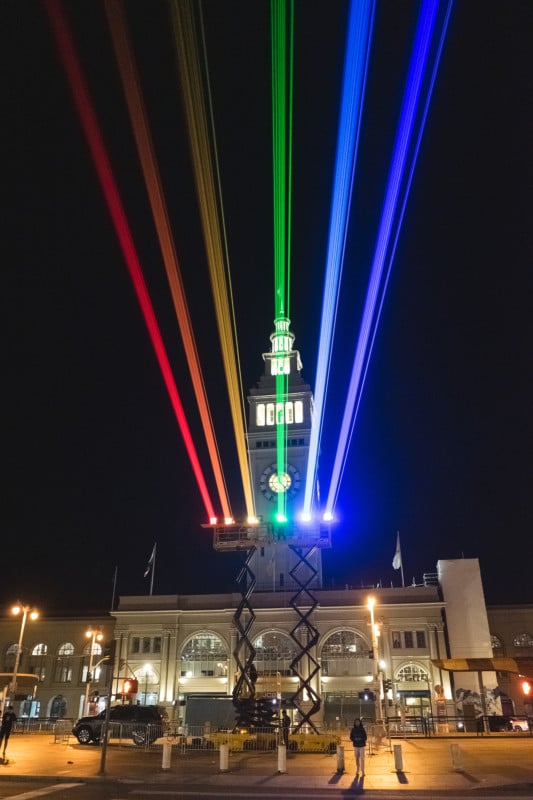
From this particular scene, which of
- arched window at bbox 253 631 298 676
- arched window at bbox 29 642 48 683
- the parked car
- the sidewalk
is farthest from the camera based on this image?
arched window at bbox 29 642 48 683

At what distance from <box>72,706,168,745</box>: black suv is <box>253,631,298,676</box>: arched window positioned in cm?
2469

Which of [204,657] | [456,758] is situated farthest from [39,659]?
[456,758]

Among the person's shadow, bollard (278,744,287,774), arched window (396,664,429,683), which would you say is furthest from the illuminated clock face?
the person's shadow

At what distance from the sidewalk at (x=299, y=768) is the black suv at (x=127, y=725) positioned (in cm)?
193

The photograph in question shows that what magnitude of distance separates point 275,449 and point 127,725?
38010mm

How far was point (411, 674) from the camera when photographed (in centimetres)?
5378

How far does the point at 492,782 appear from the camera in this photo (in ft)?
56.6

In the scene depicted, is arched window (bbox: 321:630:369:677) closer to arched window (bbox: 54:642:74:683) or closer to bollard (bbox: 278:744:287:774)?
arched window (bbox: 54:642:74:683)

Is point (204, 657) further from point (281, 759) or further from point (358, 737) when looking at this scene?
point (358, 737)

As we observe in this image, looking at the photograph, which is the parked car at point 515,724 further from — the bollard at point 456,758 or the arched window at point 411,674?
the bollard at point 456,758

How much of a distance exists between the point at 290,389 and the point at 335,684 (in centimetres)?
3127

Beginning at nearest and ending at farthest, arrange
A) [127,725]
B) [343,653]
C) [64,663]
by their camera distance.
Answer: [127,725]
[343,653]
[64,663]

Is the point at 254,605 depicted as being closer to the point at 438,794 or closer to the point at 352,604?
the point at 352,604

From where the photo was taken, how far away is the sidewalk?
17312 mm
